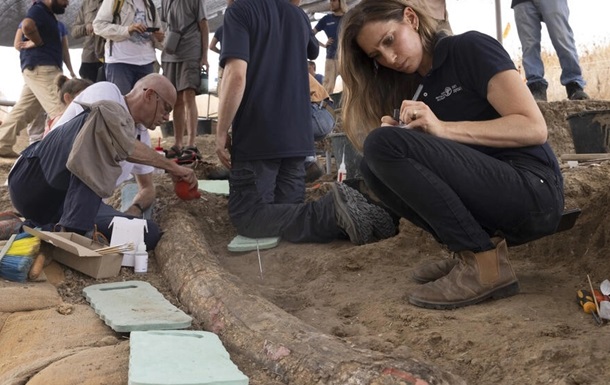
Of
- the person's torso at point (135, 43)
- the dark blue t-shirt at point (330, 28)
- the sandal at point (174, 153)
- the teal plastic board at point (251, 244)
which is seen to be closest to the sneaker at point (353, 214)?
the teal plastic board at point (251, 244)

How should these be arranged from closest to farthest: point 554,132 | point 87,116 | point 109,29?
point 87,116 → point 109,29 → point 554,132

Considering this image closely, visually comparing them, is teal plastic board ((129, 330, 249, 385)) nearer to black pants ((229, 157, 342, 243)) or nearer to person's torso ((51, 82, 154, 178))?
black pants ((229, 157, 342, 243))

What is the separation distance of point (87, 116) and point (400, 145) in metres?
1.74

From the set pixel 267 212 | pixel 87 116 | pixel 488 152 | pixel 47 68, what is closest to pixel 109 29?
pixel 47 68

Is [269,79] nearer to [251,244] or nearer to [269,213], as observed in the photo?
[269,213]

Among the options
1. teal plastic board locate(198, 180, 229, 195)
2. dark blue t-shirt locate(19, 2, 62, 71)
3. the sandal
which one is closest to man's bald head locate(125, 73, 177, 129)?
teal plastic board locate(198, 180, 229, 195)

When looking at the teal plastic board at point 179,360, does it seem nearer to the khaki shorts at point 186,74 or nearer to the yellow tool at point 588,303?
the yellow tool at point 588,303

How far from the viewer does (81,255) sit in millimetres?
2855

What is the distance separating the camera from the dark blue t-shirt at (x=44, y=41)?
236 inches

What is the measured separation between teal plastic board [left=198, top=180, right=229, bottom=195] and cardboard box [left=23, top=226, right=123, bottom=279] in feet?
4.88

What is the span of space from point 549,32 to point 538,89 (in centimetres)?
55

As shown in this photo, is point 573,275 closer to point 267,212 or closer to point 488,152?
point 488,152

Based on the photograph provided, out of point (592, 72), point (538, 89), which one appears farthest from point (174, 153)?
point (592, 72)

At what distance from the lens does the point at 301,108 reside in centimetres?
385
